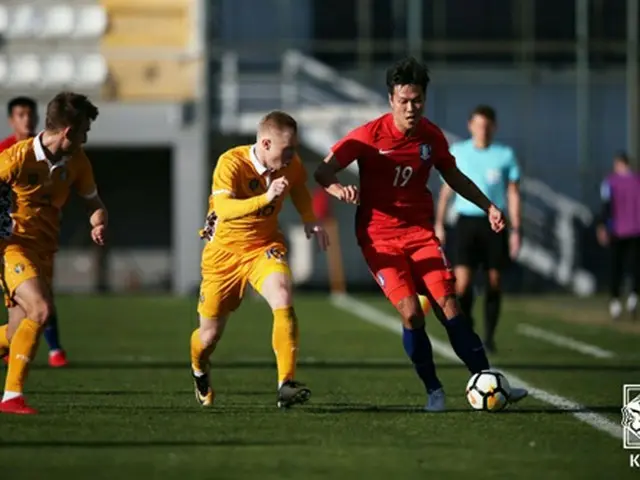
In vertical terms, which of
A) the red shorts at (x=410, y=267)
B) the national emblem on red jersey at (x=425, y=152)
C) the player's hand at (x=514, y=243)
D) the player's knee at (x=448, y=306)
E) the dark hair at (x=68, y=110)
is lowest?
the player's hand at (x=514, y=243)

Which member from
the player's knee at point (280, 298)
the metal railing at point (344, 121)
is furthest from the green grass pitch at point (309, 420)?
the metal railing at point (344, 121)

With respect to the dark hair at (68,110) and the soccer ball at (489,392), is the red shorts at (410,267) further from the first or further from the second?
the dark hair at (68,110)

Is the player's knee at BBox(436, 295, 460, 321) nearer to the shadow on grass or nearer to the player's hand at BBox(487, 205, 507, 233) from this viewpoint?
the player's hand at BBox(487, 205, 507, 233)

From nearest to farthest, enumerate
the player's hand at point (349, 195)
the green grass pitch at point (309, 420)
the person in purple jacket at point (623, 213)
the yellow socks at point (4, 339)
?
the green grass pitch at point (309, 420) < the player's hand at point (349, 195) < the yellow socks at point (4, 339) < the person in purple jacket at point (623, 213)

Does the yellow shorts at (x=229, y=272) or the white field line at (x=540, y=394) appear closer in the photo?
the white field line at (x=540, y=394)

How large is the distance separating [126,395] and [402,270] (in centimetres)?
229

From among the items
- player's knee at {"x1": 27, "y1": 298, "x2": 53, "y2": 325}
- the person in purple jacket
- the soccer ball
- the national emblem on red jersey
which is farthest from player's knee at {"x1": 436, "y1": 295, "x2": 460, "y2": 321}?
the person in purple jacket

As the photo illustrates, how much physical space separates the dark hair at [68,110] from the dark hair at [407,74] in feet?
5.78

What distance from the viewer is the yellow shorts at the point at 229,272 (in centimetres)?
1020

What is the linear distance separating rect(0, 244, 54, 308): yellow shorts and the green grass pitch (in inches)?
30.8

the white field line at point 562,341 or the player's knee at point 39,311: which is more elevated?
the player's knee at point 39,311

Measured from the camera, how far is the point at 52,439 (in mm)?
8594

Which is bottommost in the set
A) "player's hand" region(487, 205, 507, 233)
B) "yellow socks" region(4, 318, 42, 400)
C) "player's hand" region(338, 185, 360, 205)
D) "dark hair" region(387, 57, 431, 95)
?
"yellow socks" region(4, 318, 42, 400)

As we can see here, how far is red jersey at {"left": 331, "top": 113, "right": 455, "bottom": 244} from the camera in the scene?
10086 mm
